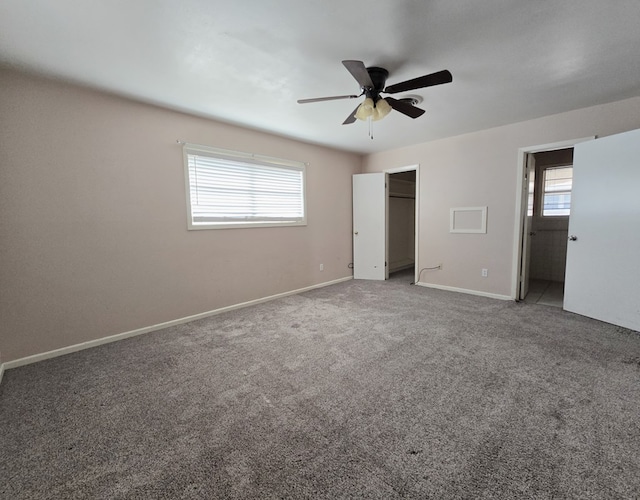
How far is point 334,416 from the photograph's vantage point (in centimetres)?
161

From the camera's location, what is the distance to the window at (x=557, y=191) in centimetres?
455

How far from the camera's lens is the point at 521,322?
300 centimetres

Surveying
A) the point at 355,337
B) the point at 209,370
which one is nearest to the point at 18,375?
the point at 209,370

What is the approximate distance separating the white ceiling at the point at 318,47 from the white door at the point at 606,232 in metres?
0.59

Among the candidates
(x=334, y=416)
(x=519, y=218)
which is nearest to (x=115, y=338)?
Result: (x=334, y=416)

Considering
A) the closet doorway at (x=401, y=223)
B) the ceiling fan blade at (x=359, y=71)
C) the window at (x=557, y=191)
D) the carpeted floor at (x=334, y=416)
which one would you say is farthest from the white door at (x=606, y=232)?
the closet doorway at (x=401, y=223)

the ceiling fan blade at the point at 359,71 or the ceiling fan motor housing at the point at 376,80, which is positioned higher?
the ceiling fan motor housing at the point at 376,80

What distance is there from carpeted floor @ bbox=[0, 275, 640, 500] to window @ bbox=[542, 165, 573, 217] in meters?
2.69

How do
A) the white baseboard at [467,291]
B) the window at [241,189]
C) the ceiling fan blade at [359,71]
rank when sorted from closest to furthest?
the ceiling fan blade at [359,71] < the window at [241,189] < the white baseboard at [467,291]

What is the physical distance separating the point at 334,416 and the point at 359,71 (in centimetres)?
224

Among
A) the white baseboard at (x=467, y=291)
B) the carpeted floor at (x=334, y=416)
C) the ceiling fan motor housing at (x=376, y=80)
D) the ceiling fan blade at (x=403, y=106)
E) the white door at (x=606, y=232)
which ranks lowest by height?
the carpeted floor at (x=334, y=416)

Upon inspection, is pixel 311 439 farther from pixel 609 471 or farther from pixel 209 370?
pixel 609 471

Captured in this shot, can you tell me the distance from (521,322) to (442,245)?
5.59ft

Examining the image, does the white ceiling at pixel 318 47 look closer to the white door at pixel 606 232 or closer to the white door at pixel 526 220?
the white door at pixel 606 232
